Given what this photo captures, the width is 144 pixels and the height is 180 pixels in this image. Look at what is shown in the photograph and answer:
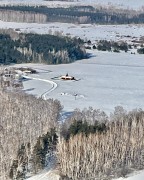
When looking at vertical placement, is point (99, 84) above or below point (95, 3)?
below

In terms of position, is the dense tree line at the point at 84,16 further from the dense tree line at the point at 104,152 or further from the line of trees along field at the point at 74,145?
the dense tree line at the point at 104,152

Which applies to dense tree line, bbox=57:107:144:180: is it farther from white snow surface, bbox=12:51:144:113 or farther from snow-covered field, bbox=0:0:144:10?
snow-covered field, bbox=0:0:144:10

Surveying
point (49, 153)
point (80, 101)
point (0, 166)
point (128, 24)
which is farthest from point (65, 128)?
point (128, 24)

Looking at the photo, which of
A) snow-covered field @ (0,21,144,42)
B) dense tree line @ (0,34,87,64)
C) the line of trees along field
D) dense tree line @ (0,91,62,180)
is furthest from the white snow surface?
snow-covered field @ (0,21,144,42)

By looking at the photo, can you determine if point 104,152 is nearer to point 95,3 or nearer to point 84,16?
point 84,16

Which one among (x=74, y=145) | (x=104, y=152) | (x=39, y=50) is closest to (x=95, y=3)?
(x=39, y=50)

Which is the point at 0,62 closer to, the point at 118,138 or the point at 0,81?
the point at 0,81
